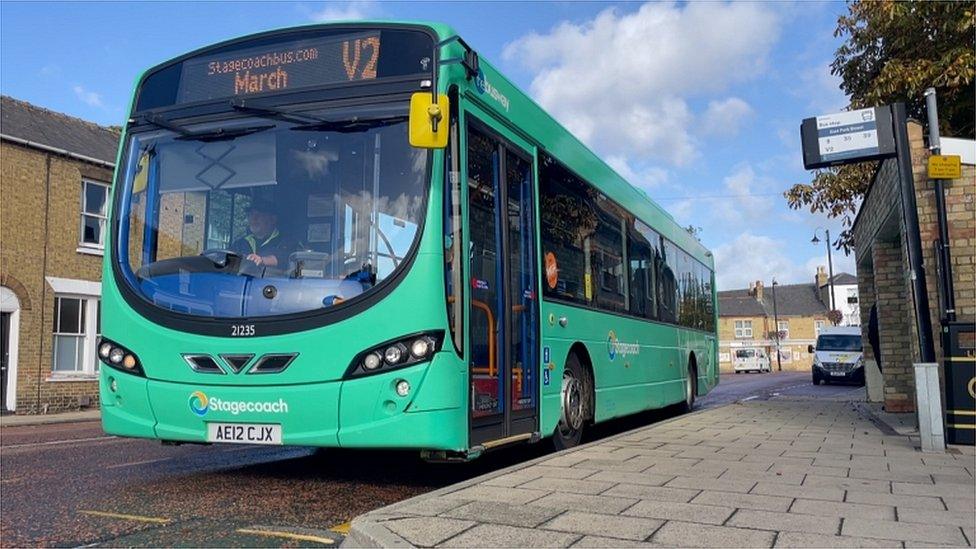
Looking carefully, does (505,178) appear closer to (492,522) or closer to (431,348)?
(431,348)

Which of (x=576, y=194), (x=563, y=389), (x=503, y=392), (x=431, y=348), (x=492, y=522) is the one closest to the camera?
(x=492, y=522)

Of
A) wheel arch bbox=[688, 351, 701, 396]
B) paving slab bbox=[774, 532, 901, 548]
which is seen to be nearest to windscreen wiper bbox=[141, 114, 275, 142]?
paving slab bbox=[774, 532, 901, 548]

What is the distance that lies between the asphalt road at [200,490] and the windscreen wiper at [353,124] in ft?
8.79

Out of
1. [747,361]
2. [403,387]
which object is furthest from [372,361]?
[747,361]

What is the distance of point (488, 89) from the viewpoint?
6371mm

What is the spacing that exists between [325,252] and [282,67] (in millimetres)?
1602

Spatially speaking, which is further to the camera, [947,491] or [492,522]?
[947,491]

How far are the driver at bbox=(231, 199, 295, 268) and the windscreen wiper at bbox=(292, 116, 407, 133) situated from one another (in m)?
0.69

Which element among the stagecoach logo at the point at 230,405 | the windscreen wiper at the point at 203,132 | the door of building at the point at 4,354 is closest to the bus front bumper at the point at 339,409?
the stagecoach logo at the point at 230,405

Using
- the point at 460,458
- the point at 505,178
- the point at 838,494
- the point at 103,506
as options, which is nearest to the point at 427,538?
the point at 460,458

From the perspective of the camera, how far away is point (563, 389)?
7672 millimetres

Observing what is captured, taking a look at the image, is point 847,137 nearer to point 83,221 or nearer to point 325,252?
point 325,252

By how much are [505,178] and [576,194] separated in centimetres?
203

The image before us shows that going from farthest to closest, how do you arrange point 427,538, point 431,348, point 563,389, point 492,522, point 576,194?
point 576,194, point 563,389, point 431,348, point 492,522, point 427,538
